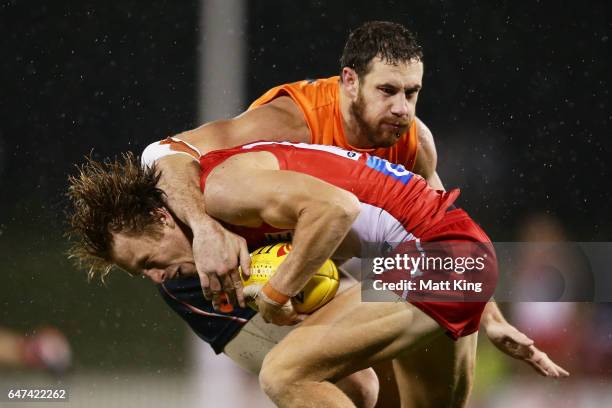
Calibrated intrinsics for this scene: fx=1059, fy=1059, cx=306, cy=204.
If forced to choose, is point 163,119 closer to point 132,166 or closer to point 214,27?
point 214,27

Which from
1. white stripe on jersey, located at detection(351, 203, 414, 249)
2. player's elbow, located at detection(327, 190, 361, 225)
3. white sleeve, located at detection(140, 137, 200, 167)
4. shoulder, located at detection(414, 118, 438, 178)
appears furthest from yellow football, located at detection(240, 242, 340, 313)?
shoulder, located at detection(414, 118, 438, 178)

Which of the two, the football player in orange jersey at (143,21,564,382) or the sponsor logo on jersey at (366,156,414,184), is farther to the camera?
the football player in orange jersey at (143,21,564,382)

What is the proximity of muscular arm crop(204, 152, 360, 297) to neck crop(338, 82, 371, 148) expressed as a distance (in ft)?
3.44

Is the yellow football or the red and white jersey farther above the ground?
the red and white jersey

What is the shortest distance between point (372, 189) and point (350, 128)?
98 centimetres

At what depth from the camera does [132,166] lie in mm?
3322

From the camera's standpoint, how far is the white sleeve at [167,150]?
3.52 m

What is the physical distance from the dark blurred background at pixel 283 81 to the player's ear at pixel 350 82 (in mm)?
2817

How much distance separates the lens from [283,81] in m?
6.89

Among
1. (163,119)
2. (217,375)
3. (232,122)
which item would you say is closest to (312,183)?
(232,122)

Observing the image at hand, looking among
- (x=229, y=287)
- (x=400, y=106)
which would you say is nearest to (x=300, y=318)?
(x=229, y=287)

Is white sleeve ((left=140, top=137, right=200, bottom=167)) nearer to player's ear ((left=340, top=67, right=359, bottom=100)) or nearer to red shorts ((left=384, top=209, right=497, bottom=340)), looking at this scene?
player's ear ((left=340, top=67, right=359, bottom=100))

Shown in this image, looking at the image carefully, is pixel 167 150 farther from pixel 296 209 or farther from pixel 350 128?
pixel 296 209

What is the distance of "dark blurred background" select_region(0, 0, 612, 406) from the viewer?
6.75 meters
